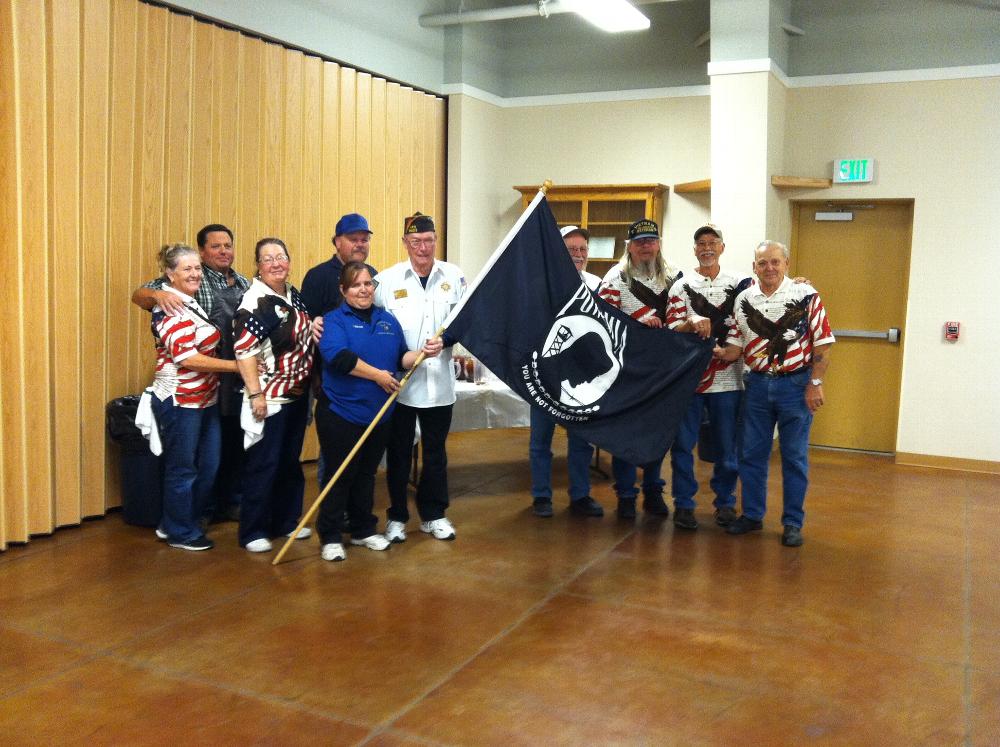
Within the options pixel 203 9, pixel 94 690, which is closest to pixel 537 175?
pixel 203 9

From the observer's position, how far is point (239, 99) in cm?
583

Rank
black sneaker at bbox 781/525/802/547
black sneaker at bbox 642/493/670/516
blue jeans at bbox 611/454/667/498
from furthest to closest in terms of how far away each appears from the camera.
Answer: black sneaker at bbox 642/493/670/516 < blue jeans at bbox 611/454/667/498 < black sneaker at bbox 781/525/802/547

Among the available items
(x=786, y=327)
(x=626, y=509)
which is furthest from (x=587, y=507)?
(x=786, y=327)

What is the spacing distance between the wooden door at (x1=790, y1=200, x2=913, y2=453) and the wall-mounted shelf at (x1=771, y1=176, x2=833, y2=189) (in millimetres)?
294

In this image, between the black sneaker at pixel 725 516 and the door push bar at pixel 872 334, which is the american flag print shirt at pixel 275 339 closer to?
the black sneaker at pixel 725 516

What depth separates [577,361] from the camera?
434cm

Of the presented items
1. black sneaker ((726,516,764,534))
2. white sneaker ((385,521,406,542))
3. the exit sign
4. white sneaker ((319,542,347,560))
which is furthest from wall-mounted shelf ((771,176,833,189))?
white sneaker ((319,542,347,560))

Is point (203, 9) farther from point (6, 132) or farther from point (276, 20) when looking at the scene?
point (6, 132)

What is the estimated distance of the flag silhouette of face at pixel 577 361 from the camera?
14.1 ft

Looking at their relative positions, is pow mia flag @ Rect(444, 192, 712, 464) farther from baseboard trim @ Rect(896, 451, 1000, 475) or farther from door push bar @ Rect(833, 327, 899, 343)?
door push bar @ Rect(833, 327, 899, 343)

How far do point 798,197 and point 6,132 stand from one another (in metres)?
5.52

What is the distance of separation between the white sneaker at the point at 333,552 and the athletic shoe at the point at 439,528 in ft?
1.79

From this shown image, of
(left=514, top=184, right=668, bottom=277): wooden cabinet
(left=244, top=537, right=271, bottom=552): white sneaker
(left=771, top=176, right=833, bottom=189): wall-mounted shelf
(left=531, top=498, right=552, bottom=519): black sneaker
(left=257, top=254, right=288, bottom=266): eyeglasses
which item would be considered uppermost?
(left=771, top=176, right=833, bottom=189): wall-mounted shelf

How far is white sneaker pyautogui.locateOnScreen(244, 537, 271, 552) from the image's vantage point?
174 inches
